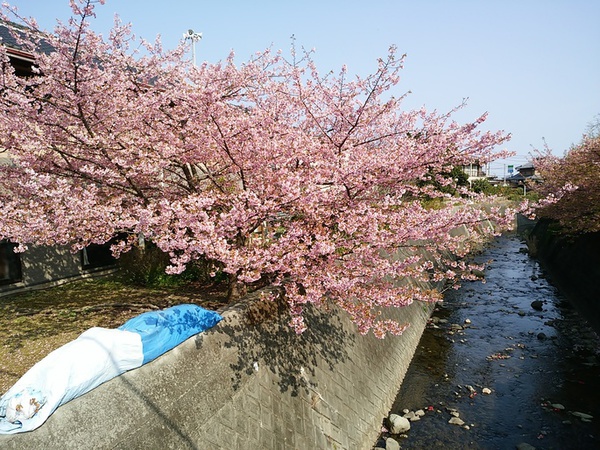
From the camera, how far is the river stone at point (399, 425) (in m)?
9.54

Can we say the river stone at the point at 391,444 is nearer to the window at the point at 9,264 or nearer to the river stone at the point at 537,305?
the window at the point at 9,264

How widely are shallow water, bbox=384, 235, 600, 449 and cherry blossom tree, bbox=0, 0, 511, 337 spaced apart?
13.0 ft

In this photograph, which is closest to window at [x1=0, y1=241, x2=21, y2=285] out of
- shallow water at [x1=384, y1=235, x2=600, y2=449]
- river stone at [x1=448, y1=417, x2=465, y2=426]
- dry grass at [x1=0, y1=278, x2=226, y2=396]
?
dry grass at [x1=0, y1=278, x2=226, y2=396]

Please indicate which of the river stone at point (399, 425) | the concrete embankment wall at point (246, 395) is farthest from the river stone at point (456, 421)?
the concrete embankment wall at point (246, 395)

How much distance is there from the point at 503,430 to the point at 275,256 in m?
7.77

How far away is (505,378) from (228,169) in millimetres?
10822

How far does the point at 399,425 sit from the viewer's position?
9570mm

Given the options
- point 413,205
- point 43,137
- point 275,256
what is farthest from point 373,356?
point 43,137

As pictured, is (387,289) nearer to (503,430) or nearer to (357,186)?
(357,186)

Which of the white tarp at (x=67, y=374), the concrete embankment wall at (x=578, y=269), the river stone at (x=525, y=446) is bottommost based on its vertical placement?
the river stone at (x=525, y=446)

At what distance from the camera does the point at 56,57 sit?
279 inches

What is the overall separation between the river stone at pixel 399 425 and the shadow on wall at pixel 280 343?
2.12 meters

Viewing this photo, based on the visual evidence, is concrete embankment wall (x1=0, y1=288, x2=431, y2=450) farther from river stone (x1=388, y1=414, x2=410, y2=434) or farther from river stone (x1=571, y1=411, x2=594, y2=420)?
river stone (x1=571, y1=411, x2=594, y2=420)

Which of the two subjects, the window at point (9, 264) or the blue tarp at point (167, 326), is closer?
the blue tarp at point (167, 326)
